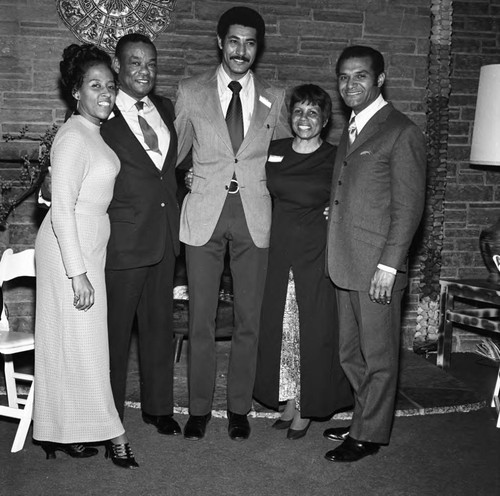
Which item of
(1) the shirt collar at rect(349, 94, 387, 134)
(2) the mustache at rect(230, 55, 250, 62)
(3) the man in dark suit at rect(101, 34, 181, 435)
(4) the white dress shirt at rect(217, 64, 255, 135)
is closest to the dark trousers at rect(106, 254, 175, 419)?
(3) the man in dark suit at rect(101, 34, 181, 435)

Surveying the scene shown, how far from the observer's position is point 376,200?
3389 millimetres

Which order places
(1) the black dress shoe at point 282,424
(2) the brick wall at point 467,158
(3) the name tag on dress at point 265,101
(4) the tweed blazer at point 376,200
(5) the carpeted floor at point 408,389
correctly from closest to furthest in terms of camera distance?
(4) the tweed blazer at point 376,200 < (3) the name tag on dress at point 265,101 < (1) the black dress shoe at point 282,424 < (5) the carpeted floor at point 408,389 < (2) the brick wall at point 467,158

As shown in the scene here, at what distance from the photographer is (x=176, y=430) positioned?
384 centimetres

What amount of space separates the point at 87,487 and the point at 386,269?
153 centimetres

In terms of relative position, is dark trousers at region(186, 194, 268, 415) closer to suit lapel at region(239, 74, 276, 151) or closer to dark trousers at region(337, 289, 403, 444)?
suit lapel at region(239, 74, 276, 151)

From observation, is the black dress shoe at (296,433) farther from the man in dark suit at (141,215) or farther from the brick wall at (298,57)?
the brick wall at (298,57)

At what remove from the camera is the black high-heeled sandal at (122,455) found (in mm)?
3430

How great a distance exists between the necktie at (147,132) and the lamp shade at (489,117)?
7.04 feet

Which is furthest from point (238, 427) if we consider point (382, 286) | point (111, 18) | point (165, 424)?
point (111, 18)

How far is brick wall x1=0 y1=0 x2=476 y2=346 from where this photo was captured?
4.93 meters

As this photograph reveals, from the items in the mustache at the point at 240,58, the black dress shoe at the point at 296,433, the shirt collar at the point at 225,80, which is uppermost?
the mustache at the point at 240,58

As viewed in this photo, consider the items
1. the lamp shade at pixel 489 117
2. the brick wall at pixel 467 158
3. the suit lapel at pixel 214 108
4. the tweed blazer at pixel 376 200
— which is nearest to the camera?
the tweed blazer at pixel 376 200

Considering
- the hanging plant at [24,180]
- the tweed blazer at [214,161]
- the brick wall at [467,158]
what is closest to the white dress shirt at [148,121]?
the tweed blazer at [214,161]

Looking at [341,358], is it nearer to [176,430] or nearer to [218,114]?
[176,430]
